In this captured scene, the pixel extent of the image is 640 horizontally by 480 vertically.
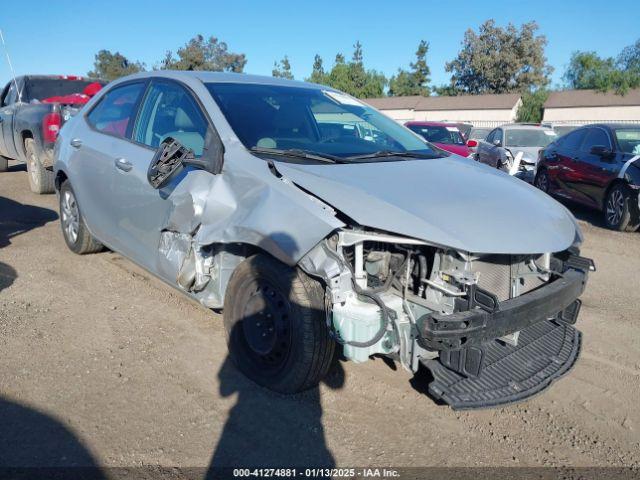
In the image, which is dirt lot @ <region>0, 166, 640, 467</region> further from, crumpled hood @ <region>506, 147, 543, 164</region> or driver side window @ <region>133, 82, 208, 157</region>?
crumpled hood @ <region>506, 147, 543, 164</region>

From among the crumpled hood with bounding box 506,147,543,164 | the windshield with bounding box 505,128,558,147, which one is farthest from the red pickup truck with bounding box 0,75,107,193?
the windshield with bounding box 505,128,558,147

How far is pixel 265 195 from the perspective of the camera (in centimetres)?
284

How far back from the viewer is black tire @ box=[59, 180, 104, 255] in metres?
5.15

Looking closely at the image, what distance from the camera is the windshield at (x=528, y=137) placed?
41.9ft

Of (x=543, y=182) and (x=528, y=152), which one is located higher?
(x=528, y=152)

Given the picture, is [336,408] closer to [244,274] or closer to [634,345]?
[244,274]

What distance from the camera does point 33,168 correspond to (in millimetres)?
8734

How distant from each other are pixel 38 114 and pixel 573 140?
9.03 metres

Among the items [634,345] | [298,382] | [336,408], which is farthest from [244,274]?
[634,345]

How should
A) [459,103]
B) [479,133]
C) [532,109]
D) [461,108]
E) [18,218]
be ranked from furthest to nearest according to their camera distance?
1. [459,103]
2. [461,108]
3. [532,109]
4. [479,133]
5. [18,218]

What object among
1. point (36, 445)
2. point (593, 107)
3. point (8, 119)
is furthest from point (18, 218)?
point (593, 107)

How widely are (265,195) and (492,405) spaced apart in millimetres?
1588

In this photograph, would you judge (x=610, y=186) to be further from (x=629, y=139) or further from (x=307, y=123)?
Answer: (x=307, y=123)

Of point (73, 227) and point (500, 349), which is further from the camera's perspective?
point (73, 227)
